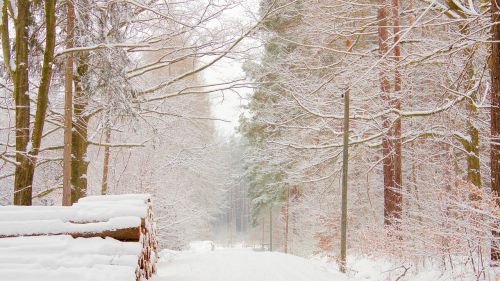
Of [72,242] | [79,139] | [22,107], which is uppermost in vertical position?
[22,107]

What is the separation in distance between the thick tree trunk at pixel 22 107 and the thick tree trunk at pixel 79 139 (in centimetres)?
128

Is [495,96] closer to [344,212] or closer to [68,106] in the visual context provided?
[344,212]

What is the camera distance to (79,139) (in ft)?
31.7

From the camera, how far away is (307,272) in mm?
9875

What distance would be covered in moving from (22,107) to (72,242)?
436 centimetres

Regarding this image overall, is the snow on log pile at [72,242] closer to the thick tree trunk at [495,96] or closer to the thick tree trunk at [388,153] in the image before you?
the thick tree trunk at [495,96]

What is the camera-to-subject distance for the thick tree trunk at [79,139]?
9250 millimetres

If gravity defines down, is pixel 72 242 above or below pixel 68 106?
below

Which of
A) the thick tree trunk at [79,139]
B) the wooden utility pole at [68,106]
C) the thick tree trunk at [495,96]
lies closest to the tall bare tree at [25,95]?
the wooden utility pole at [68,106]

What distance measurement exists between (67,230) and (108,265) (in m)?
0.72

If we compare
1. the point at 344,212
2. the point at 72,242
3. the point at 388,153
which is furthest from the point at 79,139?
the point at 388,153

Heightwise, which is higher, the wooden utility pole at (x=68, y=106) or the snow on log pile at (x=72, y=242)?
the wooden utility pole at (x=68, y=106)

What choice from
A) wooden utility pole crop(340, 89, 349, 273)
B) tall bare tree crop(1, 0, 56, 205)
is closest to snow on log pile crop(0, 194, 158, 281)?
tall bare tree crop(1, 0, 56, 205)

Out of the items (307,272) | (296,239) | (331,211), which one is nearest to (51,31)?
(307,272)
